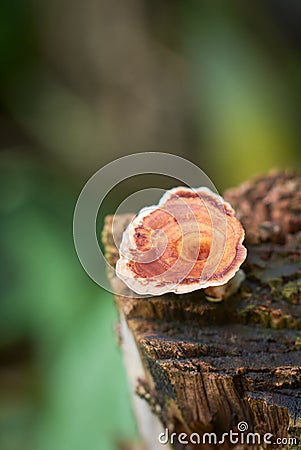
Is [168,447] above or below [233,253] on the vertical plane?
below

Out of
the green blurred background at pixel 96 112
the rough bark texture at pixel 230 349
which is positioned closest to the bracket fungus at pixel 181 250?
the rough bark texture at pixel 230 349

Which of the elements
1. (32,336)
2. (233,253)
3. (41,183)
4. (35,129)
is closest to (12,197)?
(41,183)

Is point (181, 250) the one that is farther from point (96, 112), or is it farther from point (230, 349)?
point (96, 112)

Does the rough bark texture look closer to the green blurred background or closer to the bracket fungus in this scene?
the bracket fungus

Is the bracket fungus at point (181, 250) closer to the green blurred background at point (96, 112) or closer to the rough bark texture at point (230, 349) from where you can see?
the rough bark texture at point (230, 349)

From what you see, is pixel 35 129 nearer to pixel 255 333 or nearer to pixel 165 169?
pixel 165 169
